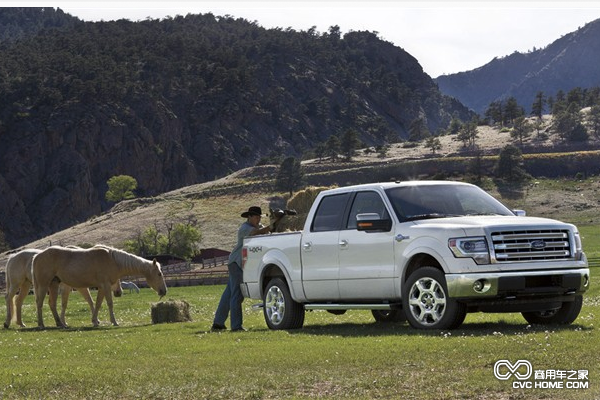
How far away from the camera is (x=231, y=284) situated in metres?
19.2

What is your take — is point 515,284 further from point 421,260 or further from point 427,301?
point 421,260

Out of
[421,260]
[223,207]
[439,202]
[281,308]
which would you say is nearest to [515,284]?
[421,260]

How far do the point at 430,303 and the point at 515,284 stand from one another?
4.54ft

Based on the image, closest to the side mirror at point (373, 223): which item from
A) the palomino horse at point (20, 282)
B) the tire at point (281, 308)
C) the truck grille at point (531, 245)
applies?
the truck grille at point (531, 245)

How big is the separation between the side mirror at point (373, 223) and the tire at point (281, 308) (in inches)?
100

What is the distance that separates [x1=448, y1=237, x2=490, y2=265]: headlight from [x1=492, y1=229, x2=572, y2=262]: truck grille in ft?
0.53

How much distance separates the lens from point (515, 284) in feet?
45.9

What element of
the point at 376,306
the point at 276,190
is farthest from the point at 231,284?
the point at 276,190

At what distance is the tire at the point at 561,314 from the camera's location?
49.6 feet

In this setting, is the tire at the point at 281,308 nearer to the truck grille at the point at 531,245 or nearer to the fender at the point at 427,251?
the fender at the point at 427,251

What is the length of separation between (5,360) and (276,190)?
514 ft

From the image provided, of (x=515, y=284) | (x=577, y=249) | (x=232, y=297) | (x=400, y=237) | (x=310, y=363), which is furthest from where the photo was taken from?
(x=232, y=297)

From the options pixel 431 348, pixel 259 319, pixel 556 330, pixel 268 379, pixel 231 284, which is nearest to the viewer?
pixel 268 379

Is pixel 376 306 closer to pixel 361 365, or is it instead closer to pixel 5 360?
pixel 361 365
